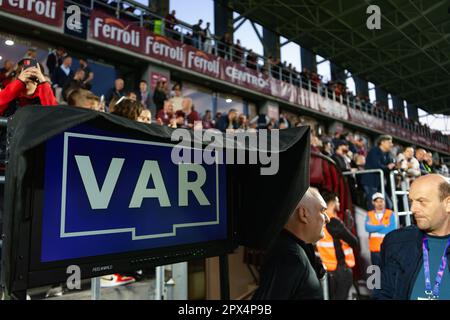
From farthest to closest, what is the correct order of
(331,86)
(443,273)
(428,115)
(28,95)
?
(428,115)
(331,86)
(28,95)
(443,273)

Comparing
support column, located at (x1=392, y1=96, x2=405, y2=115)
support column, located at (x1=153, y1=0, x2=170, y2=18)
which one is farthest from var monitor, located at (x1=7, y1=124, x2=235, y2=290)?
support column, located at (x1=392, y1=96, x2=405, y2=115)

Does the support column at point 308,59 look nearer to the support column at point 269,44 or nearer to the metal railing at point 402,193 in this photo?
the support column at point 269,44

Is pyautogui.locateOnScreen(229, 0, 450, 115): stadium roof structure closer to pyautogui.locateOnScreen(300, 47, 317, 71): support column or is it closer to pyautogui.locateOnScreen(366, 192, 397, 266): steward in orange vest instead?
pyautogui.locateOnScreen(300, 47, 317, 71): support column

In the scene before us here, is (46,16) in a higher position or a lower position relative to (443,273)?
higher

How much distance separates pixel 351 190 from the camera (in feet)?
15.5

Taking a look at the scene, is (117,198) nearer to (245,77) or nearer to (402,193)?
(402,193)

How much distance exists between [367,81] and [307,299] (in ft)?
82.9

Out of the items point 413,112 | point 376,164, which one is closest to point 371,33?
point 376,164

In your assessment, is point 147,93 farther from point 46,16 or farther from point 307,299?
point 307,299

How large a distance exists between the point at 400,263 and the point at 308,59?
1853 cm

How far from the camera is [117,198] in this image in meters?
1.08

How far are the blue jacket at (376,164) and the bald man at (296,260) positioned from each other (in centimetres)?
359

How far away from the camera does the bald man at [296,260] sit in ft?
4.51
